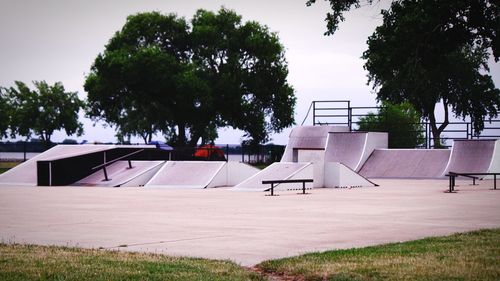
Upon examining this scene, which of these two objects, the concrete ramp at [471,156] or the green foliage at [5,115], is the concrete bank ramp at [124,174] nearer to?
the concrete ramp at [471,156]

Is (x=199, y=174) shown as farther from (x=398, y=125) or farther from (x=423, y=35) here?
(x=398, y=125)

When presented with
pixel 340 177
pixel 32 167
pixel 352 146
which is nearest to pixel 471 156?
pixel 352 146

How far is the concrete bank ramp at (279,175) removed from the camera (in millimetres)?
25842

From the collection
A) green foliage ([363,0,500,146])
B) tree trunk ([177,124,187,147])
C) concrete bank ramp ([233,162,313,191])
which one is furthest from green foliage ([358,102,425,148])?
concrete bank ramp ([233,162,313,191])

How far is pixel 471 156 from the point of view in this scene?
3584 centimetres

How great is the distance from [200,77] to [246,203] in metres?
45.8

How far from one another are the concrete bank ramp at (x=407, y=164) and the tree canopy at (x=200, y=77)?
26.3 m

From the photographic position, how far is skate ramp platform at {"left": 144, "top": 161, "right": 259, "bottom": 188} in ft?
95.1

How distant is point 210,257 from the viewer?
9461mm

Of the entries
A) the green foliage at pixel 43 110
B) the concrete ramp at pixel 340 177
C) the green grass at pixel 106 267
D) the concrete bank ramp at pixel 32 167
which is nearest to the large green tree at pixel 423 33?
the concrete ramp at pixel 340 177

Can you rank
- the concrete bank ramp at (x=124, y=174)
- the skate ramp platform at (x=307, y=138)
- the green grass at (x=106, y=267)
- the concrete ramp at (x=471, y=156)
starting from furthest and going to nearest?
A: the skate ramp platform at (x=307, y=138)
the concrete ramp at (x=471, y=156)
the concrete bank ramp at (x=124, y=174)
the green grass at (x=106, y=267)

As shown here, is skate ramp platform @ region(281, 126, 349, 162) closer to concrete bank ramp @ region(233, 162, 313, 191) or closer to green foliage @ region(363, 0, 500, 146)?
green foliage @ region(363, 0, 500, 146)

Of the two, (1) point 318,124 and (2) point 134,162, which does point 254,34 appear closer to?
(1) point 318,124

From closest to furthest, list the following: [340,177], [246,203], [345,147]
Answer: [246,203], [340,177], [345,147]
